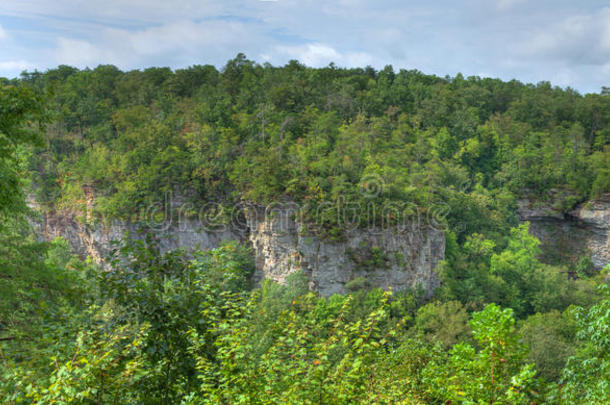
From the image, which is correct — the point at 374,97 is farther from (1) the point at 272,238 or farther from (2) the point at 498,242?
(1) the point at 272,238

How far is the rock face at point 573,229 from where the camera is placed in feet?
124

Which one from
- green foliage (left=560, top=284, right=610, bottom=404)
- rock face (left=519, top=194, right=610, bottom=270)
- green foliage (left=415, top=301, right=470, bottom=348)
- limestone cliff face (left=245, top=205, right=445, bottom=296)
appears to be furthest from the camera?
rock face (left=519, top=194, right=610, bottom=270)

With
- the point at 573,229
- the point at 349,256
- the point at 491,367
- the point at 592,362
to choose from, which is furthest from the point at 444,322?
the point at 573,229

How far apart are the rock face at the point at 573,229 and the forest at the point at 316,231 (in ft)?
3.16

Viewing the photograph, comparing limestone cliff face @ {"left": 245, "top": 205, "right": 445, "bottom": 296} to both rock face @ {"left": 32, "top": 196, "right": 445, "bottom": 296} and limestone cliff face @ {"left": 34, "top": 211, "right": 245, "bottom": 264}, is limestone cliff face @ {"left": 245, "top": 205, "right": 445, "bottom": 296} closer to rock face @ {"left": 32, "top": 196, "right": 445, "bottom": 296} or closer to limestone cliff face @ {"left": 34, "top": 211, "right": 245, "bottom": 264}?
rock face @ {"left": 32, "top": 196, "right": 445, "bottom": 296}

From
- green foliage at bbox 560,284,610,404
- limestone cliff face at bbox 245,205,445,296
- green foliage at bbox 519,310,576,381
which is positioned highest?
green foliage at bbox 560,284,610,404

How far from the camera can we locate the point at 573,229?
40781 mm

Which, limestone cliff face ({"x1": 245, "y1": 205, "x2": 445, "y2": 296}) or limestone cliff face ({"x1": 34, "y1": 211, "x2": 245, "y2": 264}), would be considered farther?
limestone cliff face ({"x1": 34, "y1": 211, "x2": 245, "y2": 264})

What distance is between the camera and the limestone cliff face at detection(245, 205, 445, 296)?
91.9 feet

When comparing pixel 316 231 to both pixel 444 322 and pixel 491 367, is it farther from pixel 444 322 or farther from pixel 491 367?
pixel 491 367

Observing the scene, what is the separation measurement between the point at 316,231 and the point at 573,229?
28.8m

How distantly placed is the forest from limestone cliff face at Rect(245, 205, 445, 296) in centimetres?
103

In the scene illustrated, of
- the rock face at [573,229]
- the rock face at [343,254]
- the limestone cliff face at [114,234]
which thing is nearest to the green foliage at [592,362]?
the rock face at [343,254]

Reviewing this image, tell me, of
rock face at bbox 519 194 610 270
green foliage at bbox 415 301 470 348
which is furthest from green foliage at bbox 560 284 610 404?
rock face at bbox 519 194 610 270
